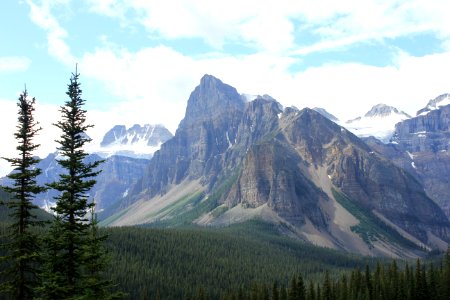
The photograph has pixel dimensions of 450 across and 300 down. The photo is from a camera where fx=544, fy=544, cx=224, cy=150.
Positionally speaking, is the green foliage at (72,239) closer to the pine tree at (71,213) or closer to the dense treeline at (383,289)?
the pine tree at (71,213)

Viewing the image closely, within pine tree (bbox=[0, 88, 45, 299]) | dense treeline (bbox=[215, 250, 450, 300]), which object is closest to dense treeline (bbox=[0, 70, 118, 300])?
pine tree (bbox=[0, 88, 45, 299])

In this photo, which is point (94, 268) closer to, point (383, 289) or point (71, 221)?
point (71, 221)

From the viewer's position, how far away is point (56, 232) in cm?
3984

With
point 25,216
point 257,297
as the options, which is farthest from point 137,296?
point 25,216

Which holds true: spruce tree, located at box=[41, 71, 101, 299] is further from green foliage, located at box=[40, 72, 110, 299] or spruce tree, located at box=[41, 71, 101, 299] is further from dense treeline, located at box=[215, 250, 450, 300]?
dense treeline, located at box=[215, 250, 450, 300]

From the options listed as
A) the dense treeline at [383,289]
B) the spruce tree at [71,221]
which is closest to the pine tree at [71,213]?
the spruce tree at [71,221]

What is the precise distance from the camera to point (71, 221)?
41.0 meters

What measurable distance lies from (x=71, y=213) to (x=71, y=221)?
2.07ft

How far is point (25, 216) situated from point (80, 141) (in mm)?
7331

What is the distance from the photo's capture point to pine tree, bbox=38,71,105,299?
130 ft

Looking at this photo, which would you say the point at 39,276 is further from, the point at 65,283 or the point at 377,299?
the point at 377,299

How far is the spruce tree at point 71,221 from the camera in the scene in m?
39.3

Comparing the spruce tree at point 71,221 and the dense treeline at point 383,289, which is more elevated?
the spruce tree at point 71,221

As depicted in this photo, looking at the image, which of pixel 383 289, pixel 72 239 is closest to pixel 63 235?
pixel 72 239
